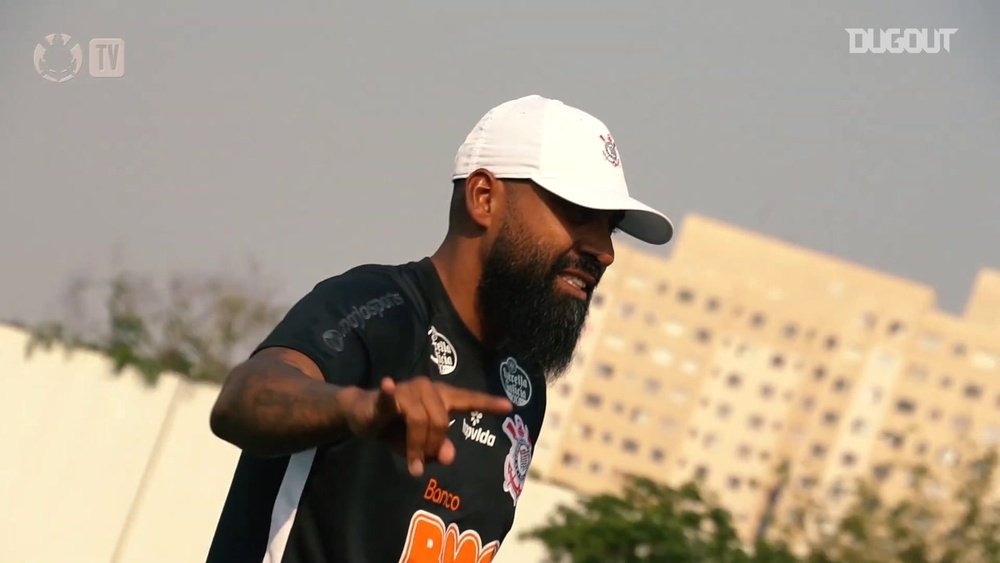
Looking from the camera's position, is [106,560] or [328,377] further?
[106,560]

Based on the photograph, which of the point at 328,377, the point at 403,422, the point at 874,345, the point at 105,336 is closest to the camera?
the point at 403,422

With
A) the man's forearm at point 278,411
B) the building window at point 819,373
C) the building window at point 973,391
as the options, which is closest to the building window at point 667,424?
the building window at point 819,373

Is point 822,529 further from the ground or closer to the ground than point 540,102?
closer to the ground

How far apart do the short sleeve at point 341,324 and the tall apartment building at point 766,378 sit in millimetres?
6157

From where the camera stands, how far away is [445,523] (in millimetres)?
2482

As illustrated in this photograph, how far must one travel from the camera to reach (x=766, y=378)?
2238cm

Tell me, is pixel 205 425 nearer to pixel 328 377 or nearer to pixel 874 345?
pixel 328 377

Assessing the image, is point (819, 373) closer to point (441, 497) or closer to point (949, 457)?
point (949, 457)

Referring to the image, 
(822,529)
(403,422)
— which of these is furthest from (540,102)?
(822,529)

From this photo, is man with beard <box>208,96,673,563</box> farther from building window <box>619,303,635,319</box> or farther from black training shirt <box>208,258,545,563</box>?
building window <box>619,303,635,319</box>

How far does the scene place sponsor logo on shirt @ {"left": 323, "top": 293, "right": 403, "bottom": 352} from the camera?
221 cm

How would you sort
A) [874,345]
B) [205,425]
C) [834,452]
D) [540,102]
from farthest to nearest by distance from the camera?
[874,345] → [834,452] → [205,425] → [540,102]

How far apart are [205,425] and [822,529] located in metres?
4.30

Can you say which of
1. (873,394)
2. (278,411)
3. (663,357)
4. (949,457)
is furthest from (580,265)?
(663,357)
